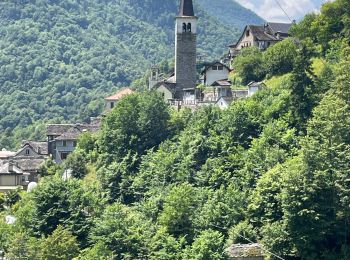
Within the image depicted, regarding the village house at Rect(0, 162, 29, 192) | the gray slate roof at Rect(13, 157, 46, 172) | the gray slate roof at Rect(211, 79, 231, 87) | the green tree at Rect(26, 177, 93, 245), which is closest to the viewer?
the green tree at Rect(26, 177, 93, 245)

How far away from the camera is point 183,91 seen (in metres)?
70.9

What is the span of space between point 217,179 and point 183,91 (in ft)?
63.2

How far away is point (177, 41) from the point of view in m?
71.6

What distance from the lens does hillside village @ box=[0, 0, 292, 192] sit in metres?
67.8

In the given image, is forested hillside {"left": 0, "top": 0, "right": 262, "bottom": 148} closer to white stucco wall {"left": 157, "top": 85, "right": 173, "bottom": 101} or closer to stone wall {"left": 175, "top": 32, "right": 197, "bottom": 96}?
white stucco wall {"left": 157, "top": 85, "right": 173, "bottom": 101}

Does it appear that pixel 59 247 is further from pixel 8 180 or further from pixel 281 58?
pixel 281 58

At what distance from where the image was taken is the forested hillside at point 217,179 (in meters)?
43.4

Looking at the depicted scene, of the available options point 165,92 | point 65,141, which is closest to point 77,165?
point 165,92

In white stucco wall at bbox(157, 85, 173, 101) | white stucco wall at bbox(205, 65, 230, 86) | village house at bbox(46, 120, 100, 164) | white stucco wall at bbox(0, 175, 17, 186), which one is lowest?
white stucco wall at bbox(0, 175, 17, 186)

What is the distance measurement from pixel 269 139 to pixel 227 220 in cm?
658

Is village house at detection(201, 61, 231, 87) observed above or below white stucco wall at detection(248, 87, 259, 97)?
above

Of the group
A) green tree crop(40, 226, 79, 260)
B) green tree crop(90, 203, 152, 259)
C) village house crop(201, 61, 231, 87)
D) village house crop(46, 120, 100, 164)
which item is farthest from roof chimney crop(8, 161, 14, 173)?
green tree crop(40, 226, 79, 260)

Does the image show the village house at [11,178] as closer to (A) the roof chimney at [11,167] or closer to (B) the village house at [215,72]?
(A) the roof chimney at [11,167]

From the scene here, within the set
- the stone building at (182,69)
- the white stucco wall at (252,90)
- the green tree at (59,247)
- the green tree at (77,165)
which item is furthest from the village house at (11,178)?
the green tree at (59,247)
